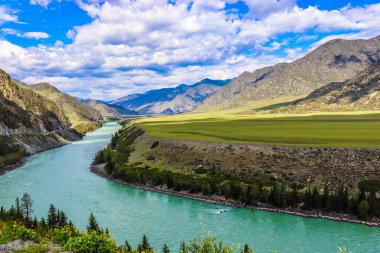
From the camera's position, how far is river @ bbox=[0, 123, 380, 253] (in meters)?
51.6

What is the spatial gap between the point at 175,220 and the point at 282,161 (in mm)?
35230

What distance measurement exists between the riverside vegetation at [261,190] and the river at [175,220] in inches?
145

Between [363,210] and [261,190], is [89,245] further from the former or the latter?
[261,190]

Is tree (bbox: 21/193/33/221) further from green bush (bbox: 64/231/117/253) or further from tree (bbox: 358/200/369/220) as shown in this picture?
tree (bbox: 358/200/369/220)

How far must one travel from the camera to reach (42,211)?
6819cm

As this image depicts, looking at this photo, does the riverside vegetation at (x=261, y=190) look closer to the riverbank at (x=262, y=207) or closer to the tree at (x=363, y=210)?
the tree at (x=363, y=210)

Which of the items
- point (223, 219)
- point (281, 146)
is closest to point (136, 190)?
point (223, 219)

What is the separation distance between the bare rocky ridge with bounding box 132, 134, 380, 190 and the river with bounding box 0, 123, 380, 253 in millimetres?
15666

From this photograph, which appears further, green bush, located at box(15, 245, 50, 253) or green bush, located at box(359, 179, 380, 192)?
green bush, located at box(359, 179, 380, 192)

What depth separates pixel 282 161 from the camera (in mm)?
84812

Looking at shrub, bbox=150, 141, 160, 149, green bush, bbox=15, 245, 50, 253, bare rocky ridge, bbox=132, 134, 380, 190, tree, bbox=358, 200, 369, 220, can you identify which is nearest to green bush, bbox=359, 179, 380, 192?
bare rocky ridge, bbox=132, 134, 380, 190

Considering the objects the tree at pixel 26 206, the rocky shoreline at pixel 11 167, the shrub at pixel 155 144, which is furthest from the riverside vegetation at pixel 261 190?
the rocky shoreline at pixel 11 167

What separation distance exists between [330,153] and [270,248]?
41487 millimetres

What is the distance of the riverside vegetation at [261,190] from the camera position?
6238 centimetres
